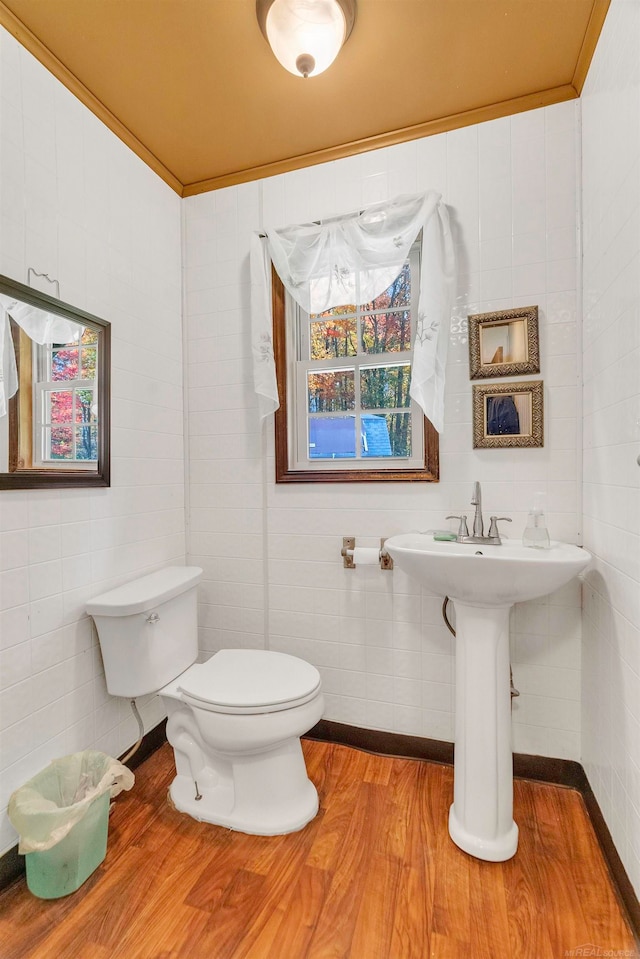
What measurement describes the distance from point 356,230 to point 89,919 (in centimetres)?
230

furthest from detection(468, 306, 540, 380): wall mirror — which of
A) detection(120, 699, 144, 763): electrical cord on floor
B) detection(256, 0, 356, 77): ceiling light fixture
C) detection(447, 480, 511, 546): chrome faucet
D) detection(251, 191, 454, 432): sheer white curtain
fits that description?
detection(120, 699, 144, 763): electrical cord on floor

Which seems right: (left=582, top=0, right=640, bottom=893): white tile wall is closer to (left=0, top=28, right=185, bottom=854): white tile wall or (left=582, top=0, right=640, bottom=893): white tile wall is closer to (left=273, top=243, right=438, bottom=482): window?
(left=273, top=243, right=438, bottom=482): window

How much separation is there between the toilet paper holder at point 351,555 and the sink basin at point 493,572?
310 mm

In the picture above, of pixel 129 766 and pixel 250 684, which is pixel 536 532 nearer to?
pixel 250 684

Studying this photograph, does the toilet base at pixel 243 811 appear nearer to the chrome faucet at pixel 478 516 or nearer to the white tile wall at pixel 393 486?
the white tile wall at pixel 393 486

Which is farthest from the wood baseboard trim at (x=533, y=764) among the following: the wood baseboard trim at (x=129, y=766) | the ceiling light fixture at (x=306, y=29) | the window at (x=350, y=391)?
the ceiling light fixture at (x=306, y=29)

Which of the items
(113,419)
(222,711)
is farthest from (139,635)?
(113,419)

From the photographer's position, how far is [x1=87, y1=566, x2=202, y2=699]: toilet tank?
1.50 m

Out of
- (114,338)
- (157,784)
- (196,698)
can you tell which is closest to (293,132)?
(114,338)

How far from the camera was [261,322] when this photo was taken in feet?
6.13

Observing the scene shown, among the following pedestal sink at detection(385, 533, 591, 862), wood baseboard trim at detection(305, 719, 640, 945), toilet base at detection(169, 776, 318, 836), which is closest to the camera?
wood baseboard trim at detection(305, 719, 640, 945)

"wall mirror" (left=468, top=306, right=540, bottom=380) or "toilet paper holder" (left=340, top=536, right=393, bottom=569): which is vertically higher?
"wall mirror" (left=468, top=306, right=540, bottom=380)

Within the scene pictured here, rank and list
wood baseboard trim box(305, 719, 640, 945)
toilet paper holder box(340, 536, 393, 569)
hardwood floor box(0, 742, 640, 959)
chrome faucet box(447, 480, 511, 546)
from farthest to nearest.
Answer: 1. toilet paper holder box(340, 536, 393, 569)
2. chrome faucet box(447, 480, 511, 546)
3. wood baseboard trim box(305, 719, 640, 945)
4. hardwood floor box(0, 742, 640, 959)

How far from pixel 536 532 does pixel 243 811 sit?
1.31 metres
